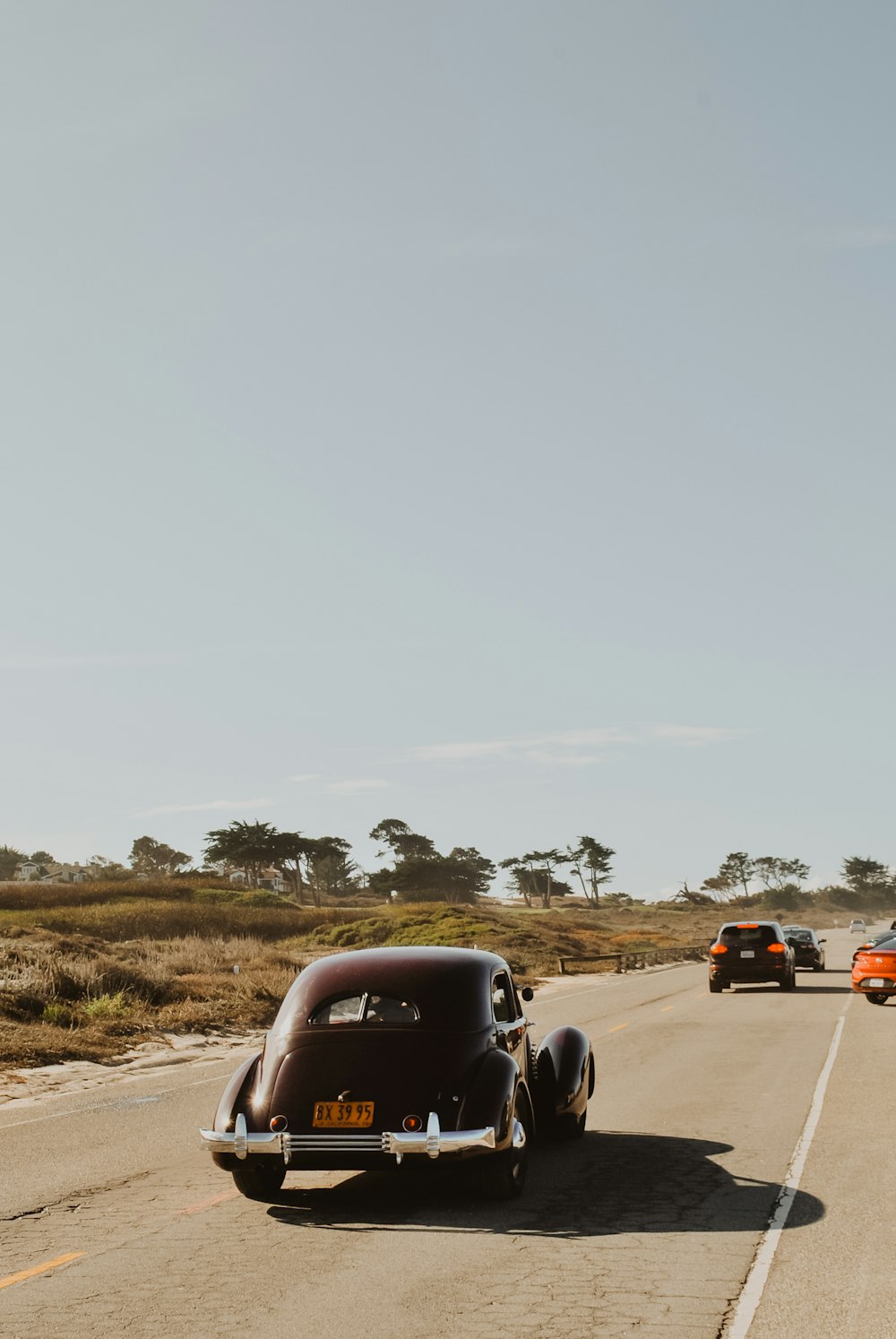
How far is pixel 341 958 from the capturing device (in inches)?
402

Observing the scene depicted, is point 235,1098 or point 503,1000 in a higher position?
point 503,1000

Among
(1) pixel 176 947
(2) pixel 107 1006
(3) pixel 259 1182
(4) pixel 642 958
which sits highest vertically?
(1) pixel 176 947

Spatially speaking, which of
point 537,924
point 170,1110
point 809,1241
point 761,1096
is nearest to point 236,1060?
point 170,1110

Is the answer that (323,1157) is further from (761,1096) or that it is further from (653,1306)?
(761,1096)

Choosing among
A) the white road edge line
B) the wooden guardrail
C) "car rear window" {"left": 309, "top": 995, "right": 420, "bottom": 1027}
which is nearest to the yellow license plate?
"car rear window" {"left": 309, "top": 995, "right": 420, "bottom": 1027}

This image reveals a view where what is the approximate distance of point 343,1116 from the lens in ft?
28.4

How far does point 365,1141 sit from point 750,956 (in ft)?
86.2

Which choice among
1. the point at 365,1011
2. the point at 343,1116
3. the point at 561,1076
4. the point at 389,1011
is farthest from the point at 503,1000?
the point at 343,1116

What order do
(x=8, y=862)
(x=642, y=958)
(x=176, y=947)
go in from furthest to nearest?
1. (x=8, y=862)
2. (x=642, y=958)
3. (x=176, y=947)

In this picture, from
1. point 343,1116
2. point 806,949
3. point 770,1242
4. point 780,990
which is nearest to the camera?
point 770,1242

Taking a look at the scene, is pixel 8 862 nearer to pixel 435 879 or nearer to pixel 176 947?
pixel 435 879

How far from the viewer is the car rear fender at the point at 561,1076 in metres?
10.9

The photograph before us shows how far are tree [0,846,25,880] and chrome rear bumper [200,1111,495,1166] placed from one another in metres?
178

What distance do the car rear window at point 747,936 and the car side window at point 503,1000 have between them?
23.6 m
